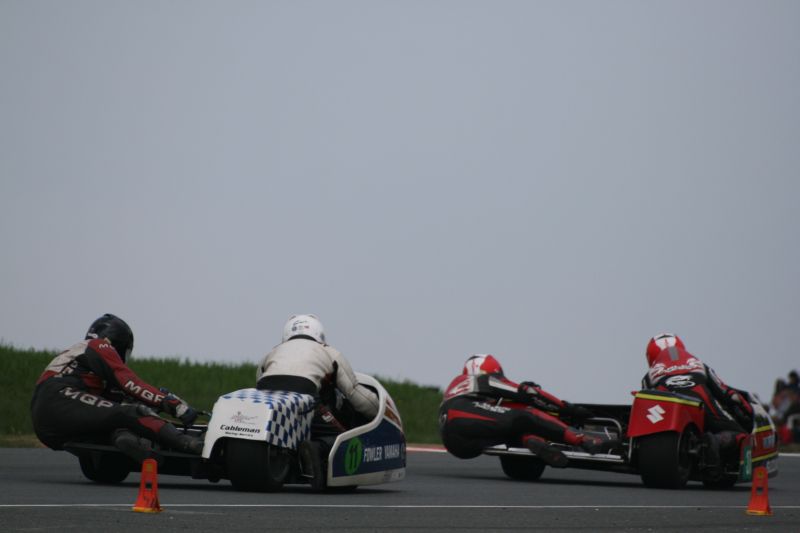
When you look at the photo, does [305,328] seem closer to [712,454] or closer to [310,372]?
[310,372]

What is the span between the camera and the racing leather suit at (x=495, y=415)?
1420cm

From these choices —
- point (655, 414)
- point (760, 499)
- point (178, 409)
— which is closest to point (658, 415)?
point (655, 414)

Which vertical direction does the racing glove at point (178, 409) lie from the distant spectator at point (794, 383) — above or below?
below

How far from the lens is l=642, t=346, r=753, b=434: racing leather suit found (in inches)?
570

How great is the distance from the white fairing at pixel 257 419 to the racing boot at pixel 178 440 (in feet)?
0.70

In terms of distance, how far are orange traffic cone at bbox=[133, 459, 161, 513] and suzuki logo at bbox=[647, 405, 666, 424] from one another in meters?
6.20

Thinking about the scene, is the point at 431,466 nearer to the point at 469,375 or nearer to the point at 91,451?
the point at 469,375

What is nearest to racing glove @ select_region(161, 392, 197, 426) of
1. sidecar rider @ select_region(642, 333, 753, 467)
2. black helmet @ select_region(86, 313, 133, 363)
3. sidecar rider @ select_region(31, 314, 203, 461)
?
sidecar rider @ select_region(31, 314, 203, 461)

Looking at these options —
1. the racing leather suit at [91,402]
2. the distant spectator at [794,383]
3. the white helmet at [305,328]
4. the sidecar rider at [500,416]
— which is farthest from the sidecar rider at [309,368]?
the distant spectator at [794,383]

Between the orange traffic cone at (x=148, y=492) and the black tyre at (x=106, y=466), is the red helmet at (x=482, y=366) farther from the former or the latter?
the orange traffic cone at (x=148, y=492)

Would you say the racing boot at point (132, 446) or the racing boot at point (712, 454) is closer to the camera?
the racing boot at point (132, 446)

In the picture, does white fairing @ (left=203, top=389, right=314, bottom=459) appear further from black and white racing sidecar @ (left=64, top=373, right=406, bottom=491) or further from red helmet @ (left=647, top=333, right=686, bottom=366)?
red helmet @ (left=647, top=333, right=686, bottom=366)

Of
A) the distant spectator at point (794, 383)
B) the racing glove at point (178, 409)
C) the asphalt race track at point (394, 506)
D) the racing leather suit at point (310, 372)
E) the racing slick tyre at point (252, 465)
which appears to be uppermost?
the distant spectator at point (794, 383)

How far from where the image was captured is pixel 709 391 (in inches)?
575
